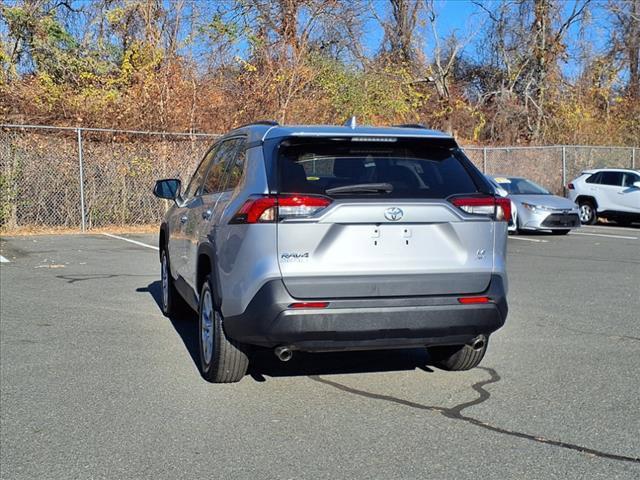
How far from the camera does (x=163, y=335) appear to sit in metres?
7.25

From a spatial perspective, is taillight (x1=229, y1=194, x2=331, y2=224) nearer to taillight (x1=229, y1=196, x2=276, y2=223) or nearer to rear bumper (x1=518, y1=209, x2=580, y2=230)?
taillight (x1=229, y1=196, x2=276, y2=223)

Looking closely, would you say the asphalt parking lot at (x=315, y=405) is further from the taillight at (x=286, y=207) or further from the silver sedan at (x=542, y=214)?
the silver sedan at (x=542, y=214)

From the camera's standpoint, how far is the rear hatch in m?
4.73

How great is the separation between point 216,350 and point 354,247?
1.29 meters

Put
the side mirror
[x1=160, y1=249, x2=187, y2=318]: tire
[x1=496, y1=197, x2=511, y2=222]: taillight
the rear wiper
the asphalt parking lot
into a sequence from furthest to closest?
[x1=160, y1=249, x2=187, y2=318]: tire, the side mirror, [x1=496, y1=197, x2=511, y2=222]: taillight, the rear wiper, the asphalt parking lot

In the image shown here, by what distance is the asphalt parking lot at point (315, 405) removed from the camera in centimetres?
416

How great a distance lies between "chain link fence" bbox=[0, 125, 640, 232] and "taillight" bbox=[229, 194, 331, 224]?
13.7 m

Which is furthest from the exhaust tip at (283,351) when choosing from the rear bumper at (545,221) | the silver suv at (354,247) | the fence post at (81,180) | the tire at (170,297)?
the fence post at (81,180)

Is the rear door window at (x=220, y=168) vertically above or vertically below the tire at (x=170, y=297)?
above

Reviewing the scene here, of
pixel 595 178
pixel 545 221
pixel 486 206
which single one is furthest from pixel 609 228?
pixel 486 206

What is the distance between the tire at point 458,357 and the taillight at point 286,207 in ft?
5.87

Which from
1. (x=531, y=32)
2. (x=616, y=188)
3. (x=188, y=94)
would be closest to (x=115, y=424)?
(x=188, y=94)

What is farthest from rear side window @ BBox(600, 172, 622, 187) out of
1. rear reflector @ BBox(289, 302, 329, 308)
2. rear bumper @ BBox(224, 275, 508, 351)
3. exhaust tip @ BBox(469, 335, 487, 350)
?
rear reflector @ BBox(289, 302, 329, 308)

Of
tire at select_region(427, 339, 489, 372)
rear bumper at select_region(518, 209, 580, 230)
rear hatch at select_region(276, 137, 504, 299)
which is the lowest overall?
tire at select_region(427, 339, 489, 372)
